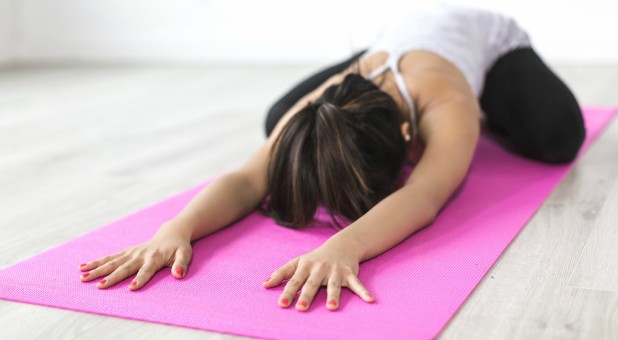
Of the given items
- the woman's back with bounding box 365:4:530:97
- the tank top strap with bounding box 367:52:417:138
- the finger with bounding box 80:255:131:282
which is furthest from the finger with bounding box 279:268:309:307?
the woman's back with bounding box 365:4:530:97

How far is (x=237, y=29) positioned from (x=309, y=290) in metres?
3.49

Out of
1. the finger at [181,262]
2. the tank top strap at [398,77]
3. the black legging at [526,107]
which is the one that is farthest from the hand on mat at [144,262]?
the black legging at [526,107]

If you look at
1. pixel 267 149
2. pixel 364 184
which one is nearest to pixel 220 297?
pixel 364 184

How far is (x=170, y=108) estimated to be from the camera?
334cm

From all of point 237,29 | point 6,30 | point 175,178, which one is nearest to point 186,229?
point 175,178

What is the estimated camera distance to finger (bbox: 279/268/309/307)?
4.15 feet

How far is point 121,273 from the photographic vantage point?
1391 mm

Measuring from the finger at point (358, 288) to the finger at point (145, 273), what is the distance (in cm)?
35

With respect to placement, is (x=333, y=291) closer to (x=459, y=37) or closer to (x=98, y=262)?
(x=98, y=262)

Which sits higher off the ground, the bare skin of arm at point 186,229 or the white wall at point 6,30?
the bare skin of arm at point 186,229

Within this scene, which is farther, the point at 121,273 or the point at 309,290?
the point at 121,273

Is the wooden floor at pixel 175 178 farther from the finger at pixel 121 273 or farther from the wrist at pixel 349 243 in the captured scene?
the wrist at pixel 349 243

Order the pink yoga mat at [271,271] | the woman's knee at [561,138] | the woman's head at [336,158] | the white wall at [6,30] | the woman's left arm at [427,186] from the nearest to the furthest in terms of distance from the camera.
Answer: the pink yoga mat at [271,271], the woman's left arm at [427,186], the woman's head at [336,158], the woman's knee at [561,138], the white wall at [6,30]

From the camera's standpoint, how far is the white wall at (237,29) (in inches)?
155
